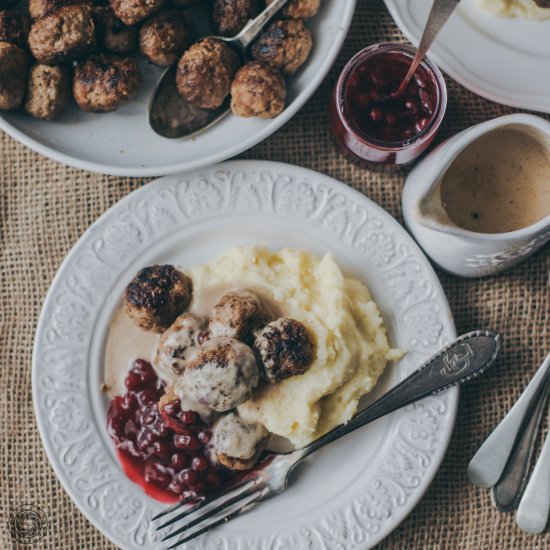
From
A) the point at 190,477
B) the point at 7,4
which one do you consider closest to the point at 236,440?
the point at 190,477

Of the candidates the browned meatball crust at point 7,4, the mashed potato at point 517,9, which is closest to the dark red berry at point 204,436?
the browned meatball crust at point 7,4

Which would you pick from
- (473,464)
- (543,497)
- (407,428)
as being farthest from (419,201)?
(543,497)

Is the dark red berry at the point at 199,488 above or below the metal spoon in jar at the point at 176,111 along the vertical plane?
below

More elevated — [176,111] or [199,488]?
[176,111]

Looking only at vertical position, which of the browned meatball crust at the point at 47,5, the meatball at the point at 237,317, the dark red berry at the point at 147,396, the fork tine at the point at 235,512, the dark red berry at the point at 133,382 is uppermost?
the browned meatball crust at the point at 47,5

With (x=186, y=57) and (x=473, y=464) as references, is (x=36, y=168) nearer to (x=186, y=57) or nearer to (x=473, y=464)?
(x=186, y=57)

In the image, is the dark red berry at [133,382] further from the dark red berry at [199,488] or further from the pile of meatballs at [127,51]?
the pile of meatballs at [127,51]

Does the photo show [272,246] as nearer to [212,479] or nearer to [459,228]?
[459,228]
